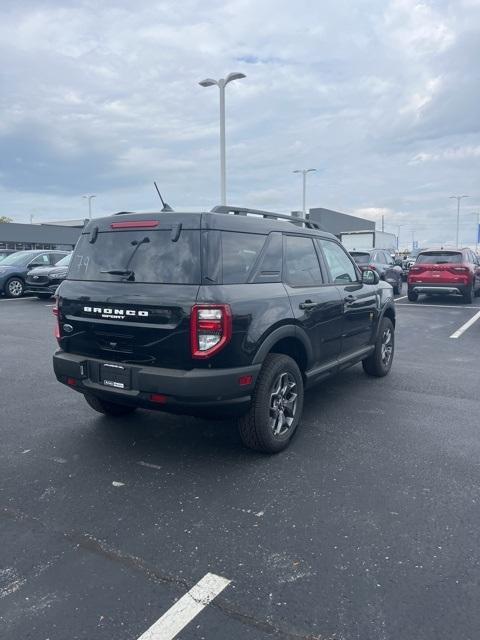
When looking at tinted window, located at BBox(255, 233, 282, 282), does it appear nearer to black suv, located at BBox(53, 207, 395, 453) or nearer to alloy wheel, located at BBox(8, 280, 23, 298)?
black suv, located at BBox(53, 207, 395, 453)

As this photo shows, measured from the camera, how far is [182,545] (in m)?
2.92

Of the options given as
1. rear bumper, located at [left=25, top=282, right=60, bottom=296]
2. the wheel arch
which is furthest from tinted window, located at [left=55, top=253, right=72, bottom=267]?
the wheel arch

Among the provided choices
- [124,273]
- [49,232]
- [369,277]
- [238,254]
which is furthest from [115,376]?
[49,232]

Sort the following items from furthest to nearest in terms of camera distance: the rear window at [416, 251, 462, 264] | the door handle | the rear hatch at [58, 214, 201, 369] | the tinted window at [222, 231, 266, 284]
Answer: the rear window at [416, 251, 462, 264]
the door handle
the tinted window at [222, 231, 266, 284]
the rear hatch at [58, 214, 201, 369]

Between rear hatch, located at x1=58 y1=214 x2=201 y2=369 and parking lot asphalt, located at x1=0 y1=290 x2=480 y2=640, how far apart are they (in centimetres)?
92

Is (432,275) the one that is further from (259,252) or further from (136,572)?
(136,572)

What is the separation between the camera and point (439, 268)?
15.4 m

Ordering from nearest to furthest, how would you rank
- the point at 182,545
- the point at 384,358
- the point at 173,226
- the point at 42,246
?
the point at 182,545 < the point at 173,226 < the point at 384,358 < the point at 42,246

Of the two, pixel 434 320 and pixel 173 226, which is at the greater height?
pixel 173 226

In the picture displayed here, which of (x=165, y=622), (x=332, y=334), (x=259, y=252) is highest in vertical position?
(x=259, y=252)

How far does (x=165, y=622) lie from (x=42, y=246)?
62.9m

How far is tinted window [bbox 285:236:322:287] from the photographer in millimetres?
4531

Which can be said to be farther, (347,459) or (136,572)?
(347,459)

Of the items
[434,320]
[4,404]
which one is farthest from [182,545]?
[434,320]
